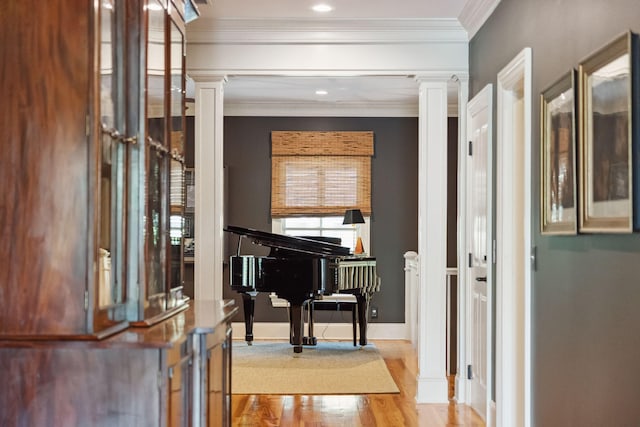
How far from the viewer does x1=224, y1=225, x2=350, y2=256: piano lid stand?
7.17 meters

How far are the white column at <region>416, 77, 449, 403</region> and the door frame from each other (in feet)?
0.48

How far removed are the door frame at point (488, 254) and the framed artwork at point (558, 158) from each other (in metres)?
1.23

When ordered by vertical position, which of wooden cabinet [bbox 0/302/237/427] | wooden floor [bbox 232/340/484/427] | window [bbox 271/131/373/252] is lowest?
wooden floor [bbox 232/340/484/427]

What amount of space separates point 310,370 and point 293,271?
97cm

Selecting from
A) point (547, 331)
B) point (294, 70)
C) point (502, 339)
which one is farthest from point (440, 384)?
point (294, 70)

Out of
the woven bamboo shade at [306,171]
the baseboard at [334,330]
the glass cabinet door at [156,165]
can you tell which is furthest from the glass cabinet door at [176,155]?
the baseboard at [334,330]

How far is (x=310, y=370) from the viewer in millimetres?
7062

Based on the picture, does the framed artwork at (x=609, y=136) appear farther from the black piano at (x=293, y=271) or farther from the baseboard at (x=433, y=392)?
the black piano at (x=293, y=271)

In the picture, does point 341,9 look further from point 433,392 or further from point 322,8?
point 433,392

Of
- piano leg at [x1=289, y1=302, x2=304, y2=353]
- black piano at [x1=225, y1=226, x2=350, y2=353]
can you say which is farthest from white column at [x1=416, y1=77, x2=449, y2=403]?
piano leg at [x1=289, y1=302, x2=304, y2=353]

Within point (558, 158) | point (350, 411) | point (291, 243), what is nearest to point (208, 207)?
point (350, 411)

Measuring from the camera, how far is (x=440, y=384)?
5656mm

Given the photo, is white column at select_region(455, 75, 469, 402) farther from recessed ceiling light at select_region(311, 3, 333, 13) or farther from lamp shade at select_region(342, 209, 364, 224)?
lamp shade at select_region(342, 209, 364, 224)

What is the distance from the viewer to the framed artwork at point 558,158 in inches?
125
